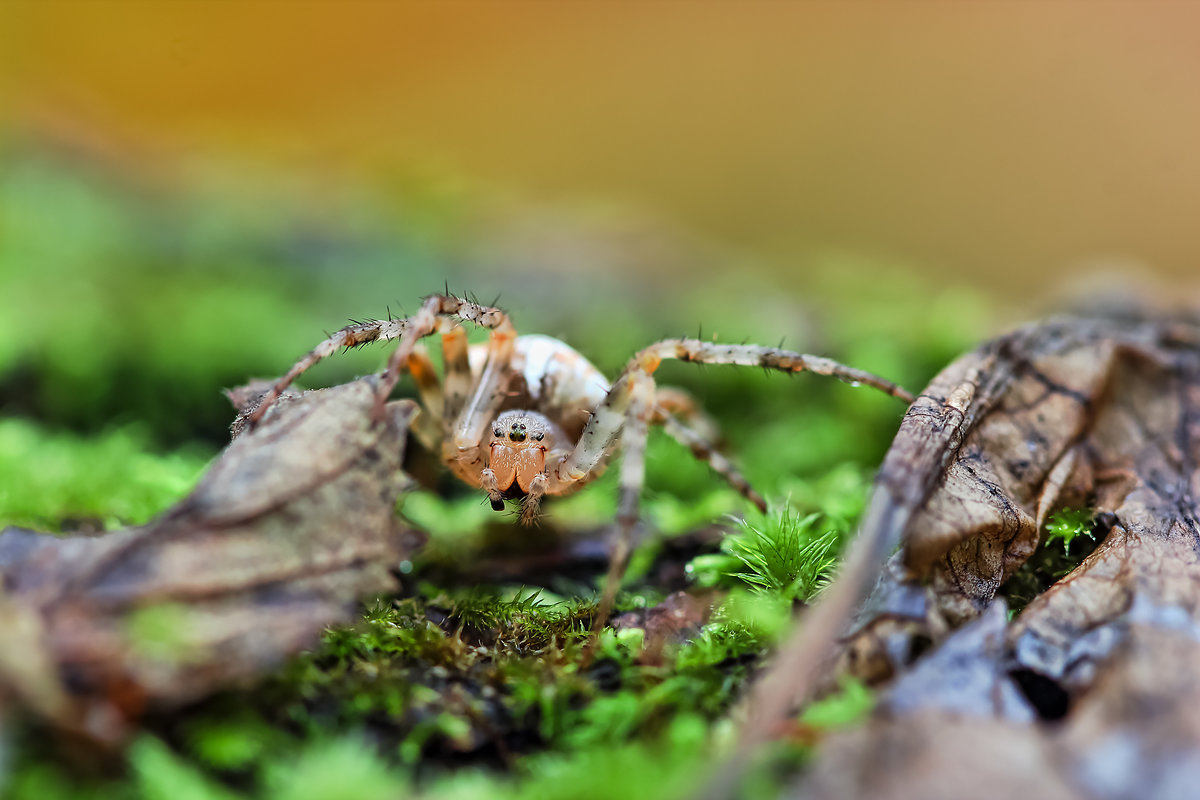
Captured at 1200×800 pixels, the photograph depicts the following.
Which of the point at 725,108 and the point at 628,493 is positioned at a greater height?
the point at 725,108

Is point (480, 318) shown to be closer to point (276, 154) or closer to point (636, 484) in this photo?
point (636, 484)

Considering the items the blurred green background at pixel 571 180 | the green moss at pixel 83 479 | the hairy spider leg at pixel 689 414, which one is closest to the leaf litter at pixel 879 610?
the green moss at pixel 83 479

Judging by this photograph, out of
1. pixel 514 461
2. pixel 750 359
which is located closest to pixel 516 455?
pixel 514 461

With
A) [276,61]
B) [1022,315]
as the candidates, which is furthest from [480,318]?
[276,61]

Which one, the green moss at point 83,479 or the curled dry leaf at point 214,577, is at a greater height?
the curled dry leaf at point 214,577

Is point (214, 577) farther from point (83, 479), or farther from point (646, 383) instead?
point (83, 479)

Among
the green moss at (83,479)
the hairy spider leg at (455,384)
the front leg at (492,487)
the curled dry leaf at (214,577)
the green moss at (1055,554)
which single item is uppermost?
the green moss at (1055,554)

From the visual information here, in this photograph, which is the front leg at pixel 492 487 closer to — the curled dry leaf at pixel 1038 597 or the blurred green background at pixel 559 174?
the blurred green background at pixel 559 174

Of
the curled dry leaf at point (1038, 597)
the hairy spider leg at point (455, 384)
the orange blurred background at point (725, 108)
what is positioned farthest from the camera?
the orange blurred background at point (725, 108)
